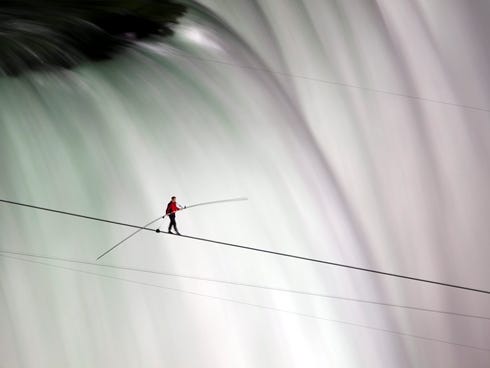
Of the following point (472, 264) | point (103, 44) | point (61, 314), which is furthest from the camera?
point (103, 44)

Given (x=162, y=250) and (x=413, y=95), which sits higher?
(x=413, y=95)

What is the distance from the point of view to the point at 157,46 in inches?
56.7

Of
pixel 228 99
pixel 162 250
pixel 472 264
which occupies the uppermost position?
pixel 228 99

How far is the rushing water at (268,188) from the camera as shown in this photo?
1.27 metres

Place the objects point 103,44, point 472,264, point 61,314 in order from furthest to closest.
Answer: point 103,44 < point 61,314 < point 472,264

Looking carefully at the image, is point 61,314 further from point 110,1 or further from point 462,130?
point 462,130

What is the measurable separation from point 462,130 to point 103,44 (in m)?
0.86

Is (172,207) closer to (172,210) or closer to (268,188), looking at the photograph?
(172,210)

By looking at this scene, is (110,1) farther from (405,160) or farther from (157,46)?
(405,160)

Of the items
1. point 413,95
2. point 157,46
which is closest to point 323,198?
point 413,95

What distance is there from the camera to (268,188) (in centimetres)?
133

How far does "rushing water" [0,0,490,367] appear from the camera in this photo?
1.27 metres

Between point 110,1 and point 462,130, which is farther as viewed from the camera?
point 110,1

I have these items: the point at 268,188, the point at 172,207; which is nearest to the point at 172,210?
the point at 172,207
